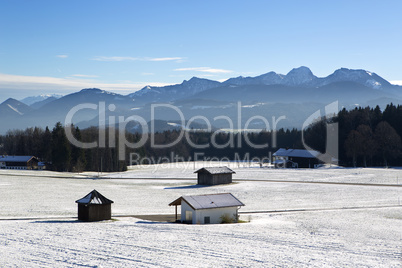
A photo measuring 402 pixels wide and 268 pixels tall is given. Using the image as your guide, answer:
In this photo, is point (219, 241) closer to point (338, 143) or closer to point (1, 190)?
point (1, 190)

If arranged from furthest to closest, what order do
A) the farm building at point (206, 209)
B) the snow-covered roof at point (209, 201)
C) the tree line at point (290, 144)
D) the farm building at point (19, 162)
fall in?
1. the farm building at point (19, 162)
2. the tree line at point (290, 144)
3. the snow-covered roof at point (209, 201)
4. the farm building at point (206, 209)

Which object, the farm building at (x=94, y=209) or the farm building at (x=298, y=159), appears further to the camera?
the farm building at (x=298, y=159)

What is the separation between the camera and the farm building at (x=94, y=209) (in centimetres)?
4206

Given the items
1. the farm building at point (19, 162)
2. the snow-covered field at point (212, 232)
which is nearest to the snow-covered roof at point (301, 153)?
the snow-covered field at point (212, 232)

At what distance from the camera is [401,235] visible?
35.6 m

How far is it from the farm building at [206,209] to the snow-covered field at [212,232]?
98.4 inches

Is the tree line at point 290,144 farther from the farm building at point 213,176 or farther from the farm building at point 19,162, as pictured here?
the farm building at point 213,176

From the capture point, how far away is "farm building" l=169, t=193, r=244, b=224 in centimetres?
4262

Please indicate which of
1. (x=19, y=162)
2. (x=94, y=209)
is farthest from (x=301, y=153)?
(x=94, y=209)

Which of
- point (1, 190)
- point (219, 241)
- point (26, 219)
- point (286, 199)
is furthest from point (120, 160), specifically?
point (219, 241)

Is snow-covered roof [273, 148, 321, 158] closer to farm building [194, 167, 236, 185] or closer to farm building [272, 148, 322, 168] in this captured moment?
farm building [272, 148, 322, 168]

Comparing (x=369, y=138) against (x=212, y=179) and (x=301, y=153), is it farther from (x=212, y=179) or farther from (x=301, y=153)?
(x=212, y=179)

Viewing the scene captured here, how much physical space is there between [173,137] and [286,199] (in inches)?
5453

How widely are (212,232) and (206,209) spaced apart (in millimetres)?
6865
